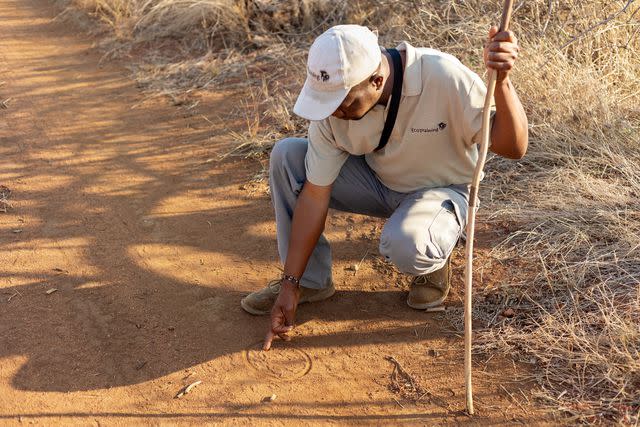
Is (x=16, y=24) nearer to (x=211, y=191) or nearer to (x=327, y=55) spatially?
(x=211, y=191)

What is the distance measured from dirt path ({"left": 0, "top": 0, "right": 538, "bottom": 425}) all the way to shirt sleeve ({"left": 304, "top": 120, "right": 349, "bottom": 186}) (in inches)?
23.5

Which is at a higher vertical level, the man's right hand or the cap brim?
the cap brim

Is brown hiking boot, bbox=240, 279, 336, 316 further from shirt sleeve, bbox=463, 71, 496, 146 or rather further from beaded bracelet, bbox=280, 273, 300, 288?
shirt sleeve, bbox=463, 71, 496, 146

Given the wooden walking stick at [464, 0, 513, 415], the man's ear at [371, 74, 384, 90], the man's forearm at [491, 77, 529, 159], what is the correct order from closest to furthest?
the wooden walking stick at [464, 0, 513, 415], the man's forearm at [491, 77, 529, 159], the man's ear at [371, 74, 384, 90]

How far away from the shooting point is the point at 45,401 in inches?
99.0

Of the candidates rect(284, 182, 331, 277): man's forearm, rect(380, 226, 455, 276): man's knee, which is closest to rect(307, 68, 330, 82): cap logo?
rect(284, 182, 331, 277): man's forearm

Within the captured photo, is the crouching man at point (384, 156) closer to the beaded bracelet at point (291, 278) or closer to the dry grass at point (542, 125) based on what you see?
the beaded bracelet at point (291, 278)

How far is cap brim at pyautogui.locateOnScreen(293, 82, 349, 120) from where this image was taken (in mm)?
2307

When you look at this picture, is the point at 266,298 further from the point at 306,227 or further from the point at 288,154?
the point at 288,154

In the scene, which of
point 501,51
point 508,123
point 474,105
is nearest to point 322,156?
point 474,105

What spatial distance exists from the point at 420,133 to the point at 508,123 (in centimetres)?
35

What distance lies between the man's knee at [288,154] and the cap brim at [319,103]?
0.45 metres

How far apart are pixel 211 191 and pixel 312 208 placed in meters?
1.37

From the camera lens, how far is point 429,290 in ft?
9.39
